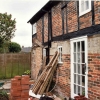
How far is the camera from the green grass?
50.7 feet

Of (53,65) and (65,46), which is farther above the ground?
(65,46)

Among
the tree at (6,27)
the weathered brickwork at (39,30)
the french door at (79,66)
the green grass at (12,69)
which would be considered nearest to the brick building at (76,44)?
the french door at (79,66)

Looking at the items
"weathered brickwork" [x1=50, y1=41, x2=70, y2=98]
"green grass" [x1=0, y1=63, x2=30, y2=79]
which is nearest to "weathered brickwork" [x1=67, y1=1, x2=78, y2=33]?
"weathered brickwork" [x1=50, y1=41, x2=70, y2=98]

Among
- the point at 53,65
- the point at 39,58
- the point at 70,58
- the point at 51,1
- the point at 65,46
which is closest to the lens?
the point at 70,58

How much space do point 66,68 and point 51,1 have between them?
3.86m

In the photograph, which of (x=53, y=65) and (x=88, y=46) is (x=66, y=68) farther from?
(x=88, y=46)

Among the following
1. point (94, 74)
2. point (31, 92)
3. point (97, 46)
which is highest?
point (97, 46)

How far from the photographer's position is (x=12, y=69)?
15750 mm

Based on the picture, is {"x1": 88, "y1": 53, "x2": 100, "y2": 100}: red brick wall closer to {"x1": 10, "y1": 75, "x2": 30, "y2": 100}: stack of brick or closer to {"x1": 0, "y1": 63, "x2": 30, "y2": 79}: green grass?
{"x1": 10, "y1": 75, "x2": 30, "y2": 100}: stack of brick

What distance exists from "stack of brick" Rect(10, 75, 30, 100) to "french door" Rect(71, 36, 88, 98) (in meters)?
2.06

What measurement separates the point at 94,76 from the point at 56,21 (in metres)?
4.40

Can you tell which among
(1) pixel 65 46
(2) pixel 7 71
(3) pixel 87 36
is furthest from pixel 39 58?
(3) pixel 87 36

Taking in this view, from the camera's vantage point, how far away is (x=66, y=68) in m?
8.01

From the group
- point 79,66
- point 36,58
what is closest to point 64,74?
point 79,66
